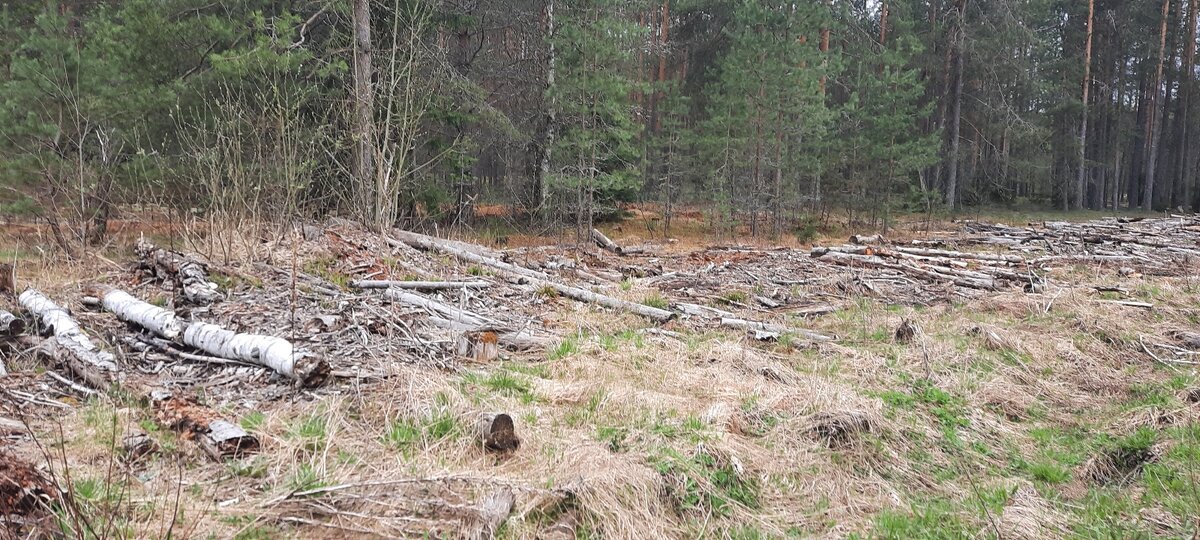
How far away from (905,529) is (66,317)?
20.4 ft

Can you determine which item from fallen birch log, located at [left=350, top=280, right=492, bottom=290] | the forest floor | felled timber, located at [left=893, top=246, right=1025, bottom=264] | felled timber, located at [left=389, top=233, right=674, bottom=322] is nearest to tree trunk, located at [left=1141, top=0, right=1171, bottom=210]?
felled timber, located at [left=893, top=246, right=1025, bottom=264]

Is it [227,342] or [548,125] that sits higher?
[548,125]

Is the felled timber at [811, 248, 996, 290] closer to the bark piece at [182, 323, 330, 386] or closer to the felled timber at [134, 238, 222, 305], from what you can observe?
the bark piece at [182, 323, 330, 386]

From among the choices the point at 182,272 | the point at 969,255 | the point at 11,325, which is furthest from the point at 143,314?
the point at 969,255

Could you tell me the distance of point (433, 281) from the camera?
8.00 metres

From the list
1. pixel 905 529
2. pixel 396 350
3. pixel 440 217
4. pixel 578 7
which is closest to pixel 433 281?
pixel 396 350

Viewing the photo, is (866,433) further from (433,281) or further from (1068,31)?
(1068,31)

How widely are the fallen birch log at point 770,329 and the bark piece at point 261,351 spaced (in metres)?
4.14

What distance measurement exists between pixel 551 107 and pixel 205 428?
44.1 ft

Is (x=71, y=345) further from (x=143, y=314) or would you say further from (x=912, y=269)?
(x=912, y=269)

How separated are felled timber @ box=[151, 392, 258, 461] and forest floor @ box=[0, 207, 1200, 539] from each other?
7cm

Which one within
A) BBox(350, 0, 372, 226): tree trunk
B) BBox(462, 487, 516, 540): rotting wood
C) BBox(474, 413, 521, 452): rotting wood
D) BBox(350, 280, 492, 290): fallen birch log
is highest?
BBox(350, 0, 372, 226): tree trunk

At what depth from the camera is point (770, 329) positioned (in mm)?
6887

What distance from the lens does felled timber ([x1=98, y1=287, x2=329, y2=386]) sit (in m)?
4.36
